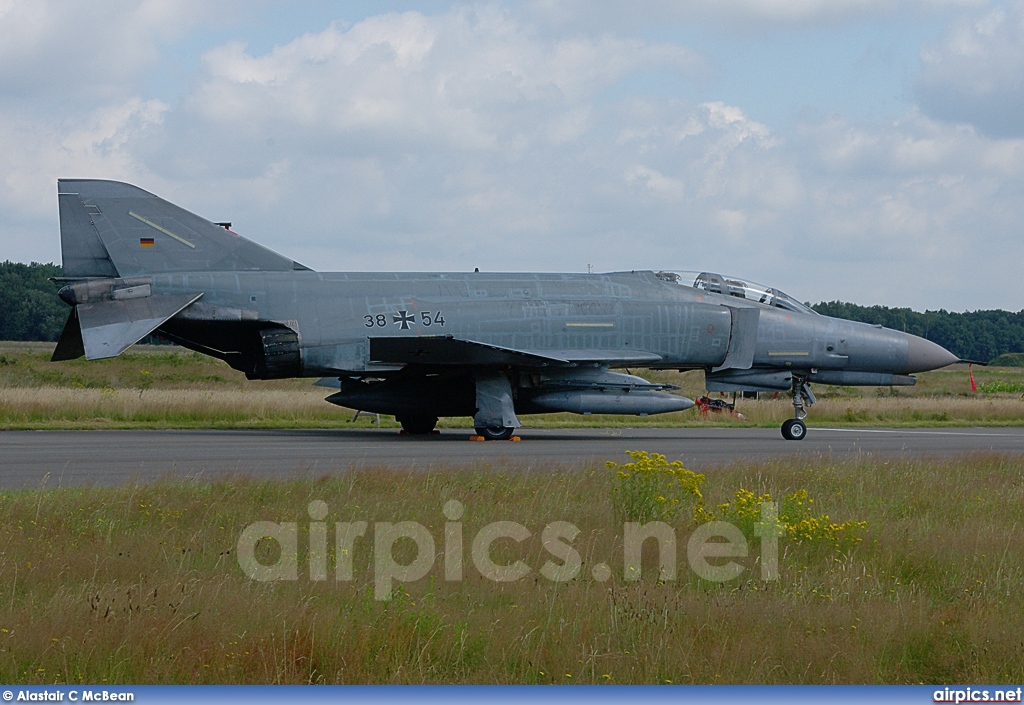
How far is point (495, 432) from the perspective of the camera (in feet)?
68.5

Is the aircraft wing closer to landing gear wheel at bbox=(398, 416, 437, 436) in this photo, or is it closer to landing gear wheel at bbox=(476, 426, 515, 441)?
landing gear wheel at bbox=(476, 426, 515, 441)

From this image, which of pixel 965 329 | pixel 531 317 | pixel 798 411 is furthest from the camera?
pixel 965 329

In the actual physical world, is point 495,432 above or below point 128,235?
below

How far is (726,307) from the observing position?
2259 centimetres

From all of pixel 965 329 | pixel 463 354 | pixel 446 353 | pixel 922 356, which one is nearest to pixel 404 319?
pixel 446 353

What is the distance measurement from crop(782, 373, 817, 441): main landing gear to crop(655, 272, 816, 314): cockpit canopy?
1.49m

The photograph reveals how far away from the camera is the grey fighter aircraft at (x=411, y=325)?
2048 centimetres

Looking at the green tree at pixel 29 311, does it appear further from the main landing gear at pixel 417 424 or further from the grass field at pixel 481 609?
the grass field at pixel 481 609

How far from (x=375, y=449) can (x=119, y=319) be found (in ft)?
18.4

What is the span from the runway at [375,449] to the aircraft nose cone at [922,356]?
1507 millimetres

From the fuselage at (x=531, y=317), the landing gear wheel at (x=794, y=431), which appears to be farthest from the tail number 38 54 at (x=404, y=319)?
the landing gear wheel at (x=794, y=431)

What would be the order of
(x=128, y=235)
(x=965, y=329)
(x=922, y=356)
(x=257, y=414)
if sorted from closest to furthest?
(x=128, y=235) < (x=922, y=356) < (x=257, y=414) < (x=965, y=329)

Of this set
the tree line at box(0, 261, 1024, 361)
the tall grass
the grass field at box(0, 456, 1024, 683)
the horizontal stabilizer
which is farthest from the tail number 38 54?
the tree line at box(0, 261, 1024, 361)

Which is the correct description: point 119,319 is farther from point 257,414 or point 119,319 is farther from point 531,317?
point 531,317
